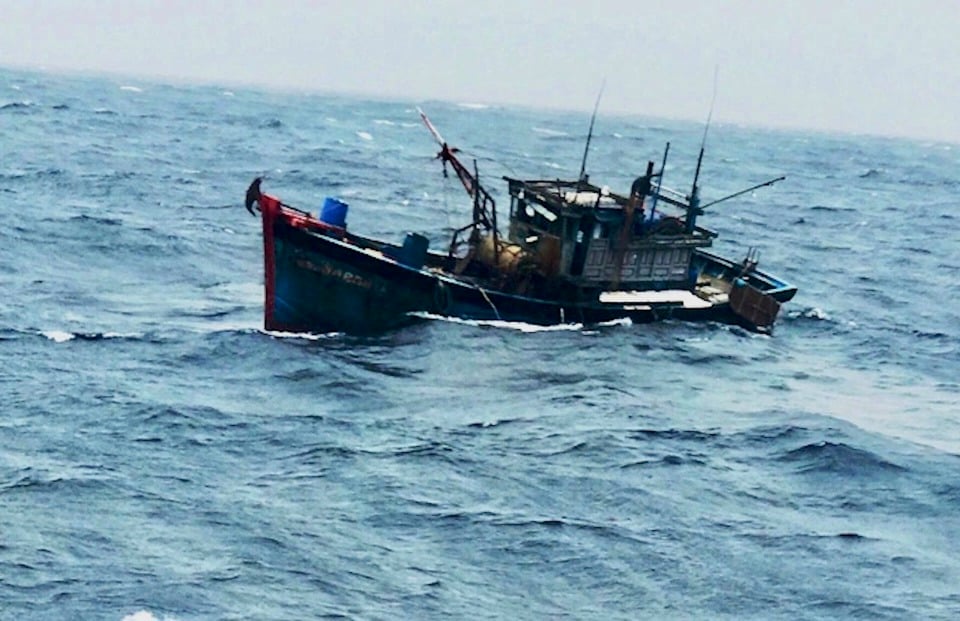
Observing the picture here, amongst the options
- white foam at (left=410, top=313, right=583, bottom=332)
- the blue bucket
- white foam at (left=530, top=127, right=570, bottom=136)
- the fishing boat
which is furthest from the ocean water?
white foam at (left=530, top=127, right=570, bottom=136)

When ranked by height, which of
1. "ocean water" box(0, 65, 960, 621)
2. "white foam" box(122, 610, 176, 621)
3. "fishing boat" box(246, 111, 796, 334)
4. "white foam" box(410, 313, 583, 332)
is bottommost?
"white foam" box(122, 610, 176, 621)

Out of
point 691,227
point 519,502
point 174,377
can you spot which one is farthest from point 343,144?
point 519,502

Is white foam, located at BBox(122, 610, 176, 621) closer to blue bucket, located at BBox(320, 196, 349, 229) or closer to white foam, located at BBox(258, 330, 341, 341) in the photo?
white foam, located at BBox(258, 330, 341, 341)

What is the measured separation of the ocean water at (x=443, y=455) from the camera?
74.0 ft

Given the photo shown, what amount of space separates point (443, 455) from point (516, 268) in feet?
43.3

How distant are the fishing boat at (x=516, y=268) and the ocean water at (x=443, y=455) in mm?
690

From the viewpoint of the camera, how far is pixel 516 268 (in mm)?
41312

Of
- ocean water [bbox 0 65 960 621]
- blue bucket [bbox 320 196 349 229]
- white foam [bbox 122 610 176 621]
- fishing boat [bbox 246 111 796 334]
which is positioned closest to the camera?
white foam [bbox 122 610 176 621]

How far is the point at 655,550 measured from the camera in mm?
24594

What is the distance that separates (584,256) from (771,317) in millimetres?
7183

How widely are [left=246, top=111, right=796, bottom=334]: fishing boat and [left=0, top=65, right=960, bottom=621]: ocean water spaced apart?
2.26ft

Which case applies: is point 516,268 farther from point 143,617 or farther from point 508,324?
point 143,617

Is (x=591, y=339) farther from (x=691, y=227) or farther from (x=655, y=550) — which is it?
(x=655, y=550)

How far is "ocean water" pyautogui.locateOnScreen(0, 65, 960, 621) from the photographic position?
22562 millimetres
